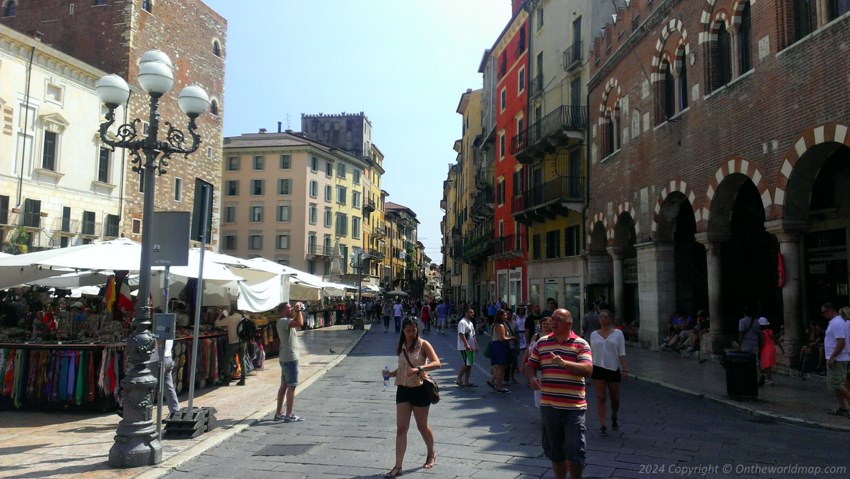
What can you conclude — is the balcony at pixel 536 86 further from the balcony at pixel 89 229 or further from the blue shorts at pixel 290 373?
the blue shorts at pixel 290 373

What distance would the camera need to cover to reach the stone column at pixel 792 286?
43.3 ft

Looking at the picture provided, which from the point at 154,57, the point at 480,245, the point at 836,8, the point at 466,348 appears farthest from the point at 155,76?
the point at 480,245

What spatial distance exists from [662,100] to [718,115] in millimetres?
3610

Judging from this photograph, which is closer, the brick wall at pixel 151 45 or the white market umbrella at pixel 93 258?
the white market umbrella at pixel 93 258

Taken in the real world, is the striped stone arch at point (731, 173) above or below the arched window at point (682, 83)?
below

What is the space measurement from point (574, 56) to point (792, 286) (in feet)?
59.1

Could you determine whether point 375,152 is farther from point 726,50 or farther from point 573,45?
point 726,50

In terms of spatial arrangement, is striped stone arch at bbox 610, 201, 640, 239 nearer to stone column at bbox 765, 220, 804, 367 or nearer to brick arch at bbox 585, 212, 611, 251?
brick arch at bbox 585, 212, 611, 251

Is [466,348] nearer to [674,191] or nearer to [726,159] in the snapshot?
[726,159]

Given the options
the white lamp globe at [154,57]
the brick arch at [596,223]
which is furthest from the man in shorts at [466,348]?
the brick arch at [596,223]

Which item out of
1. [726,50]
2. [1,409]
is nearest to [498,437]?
[1,409]

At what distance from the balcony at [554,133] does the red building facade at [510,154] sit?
11.0 feet

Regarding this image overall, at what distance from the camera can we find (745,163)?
1459cm

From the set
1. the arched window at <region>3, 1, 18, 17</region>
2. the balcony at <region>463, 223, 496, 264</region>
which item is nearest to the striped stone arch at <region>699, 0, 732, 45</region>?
the balcony at <region>463, 223, 496, 264</region>
